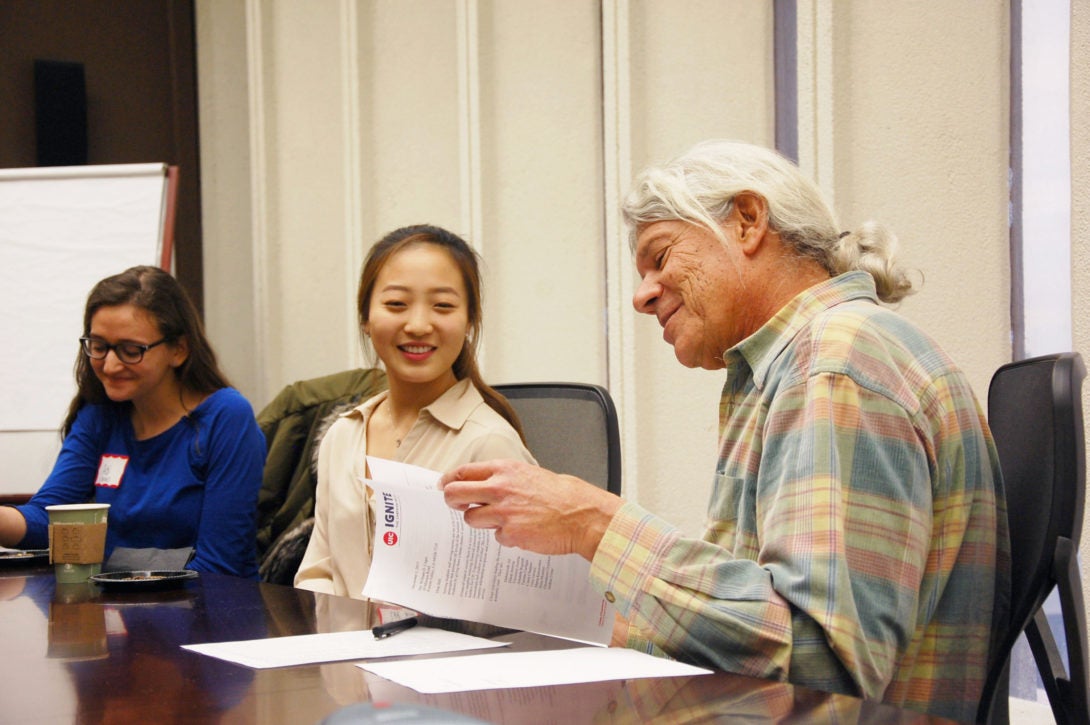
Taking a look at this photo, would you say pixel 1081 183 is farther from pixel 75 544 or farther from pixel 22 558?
pixel 22 558

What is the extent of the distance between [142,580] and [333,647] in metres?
0.63

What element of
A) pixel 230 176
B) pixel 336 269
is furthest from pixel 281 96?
pixel 336 269

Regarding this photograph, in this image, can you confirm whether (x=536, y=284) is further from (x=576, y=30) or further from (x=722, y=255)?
(x=722, y=255)

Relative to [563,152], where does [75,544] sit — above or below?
below

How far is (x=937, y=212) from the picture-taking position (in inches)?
103

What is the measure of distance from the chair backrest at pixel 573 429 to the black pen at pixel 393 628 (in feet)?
2.17

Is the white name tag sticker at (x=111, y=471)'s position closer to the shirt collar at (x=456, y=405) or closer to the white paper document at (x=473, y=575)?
the shirt collar at (x=456, y=405)

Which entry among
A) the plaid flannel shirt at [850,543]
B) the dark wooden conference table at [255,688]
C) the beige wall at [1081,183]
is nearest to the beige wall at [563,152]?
the beige wall at [1081,183]

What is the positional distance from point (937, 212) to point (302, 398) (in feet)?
6.30

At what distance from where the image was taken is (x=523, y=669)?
1001 mm

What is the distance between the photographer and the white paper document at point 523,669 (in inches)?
37.2

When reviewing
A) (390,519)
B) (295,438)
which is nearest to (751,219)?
(390,519)

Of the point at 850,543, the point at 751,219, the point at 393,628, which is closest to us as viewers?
the point at 850,543

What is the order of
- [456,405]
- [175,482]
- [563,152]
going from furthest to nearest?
[563,152]
[175,482]
[456,405]
